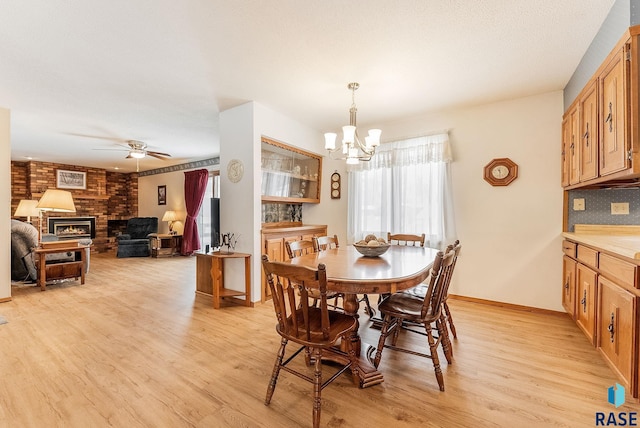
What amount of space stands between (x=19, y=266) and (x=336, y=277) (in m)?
5.33

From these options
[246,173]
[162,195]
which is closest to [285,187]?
[246,173]

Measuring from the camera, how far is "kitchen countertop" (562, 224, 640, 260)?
77.5 inches

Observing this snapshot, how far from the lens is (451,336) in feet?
8.41

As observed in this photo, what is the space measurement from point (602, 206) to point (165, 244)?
8021 mm

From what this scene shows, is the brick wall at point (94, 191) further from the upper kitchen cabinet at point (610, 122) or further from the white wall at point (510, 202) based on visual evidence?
the upper kitchen cabinet at point (610, 122)

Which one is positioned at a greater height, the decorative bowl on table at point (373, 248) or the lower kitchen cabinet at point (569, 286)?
the decorative bowl on table at point (373, 248)

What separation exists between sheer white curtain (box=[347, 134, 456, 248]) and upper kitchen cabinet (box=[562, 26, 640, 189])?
1249mm

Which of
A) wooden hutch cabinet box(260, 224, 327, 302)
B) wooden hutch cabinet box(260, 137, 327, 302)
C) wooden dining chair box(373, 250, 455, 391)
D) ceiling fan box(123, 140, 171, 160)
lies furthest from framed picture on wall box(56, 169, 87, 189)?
wooden dining chair box(373, 250, 455, 391)

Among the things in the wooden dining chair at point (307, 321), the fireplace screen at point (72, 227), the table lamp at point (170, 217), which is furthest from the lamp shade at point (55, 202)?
the fireplace screen at point (72, 227)

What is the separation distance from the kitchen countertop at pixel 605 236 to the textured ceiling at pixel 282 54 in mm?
1506

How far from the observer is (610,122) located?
192 cm

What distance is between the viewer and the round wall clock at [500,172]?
3264 millimetres

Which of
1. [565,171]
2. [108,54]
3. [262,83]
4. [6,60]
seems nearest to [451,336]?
[565,171]

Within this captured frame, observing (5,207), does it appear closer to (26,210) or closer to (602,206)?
(26,210)
